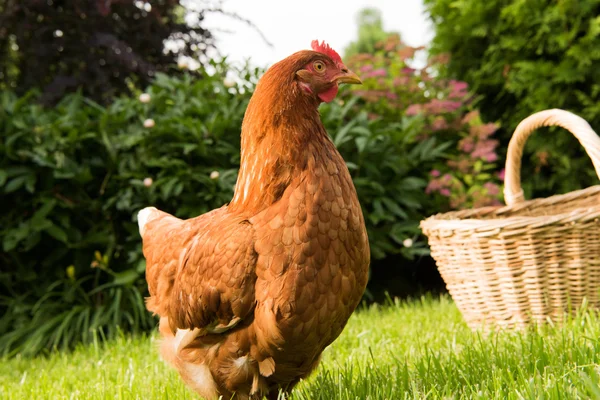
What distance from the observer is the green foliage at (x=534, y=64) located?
14.6 ft

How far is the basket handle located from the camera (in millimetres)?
2545

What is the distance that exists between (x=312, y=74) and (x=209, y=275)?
2.42 ft

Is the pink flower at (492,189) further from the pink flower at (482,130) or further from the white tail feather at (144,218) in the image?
the white tail feather at (144,218)

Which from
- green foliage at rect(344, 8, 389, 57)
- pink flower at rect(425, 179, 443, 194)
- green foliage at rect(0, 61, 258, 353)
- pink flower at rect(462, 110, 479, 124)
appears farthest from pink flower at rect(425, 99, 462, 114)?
green foliage at rect(344, 8, 389, 57)

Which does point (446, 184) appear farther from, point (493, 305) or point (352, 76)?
point (352, 76)

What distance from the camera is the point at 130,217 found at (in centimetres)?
424

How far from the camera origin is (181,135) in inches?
158

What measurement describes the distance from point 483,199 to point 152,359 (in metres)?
2.72

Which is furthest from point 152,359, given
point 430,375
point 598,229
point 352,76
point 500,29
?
point 500,29

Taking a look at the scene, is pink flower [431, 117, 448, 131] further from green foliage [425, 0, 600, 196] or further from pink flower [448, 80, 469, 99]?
green foliage [425, 0, 600, 196]

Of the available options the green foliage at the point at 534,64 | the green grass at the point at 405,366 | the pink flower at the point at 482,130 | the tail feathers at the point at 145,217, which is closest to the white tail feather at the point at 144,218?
the tail feathers at the point at 145,217

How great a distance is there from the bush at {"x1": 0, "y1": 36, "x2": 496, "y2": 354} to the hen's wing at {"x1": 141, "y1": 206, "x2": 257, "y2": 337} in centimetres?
164

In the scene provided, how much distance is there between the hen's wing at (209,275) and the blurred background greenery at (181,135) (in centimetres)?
149

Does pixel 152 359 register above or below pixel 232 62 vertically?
below
